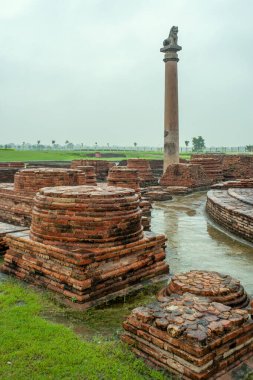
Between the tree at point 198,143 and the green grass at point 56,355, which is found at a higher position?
the tree at point 198,143

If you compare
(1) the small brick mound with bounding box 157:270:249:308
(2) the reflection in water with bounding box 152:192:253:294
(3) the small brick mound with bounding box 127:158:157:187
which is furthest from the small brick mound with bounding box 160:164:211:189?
(1) the small brick mound with bounding box 157:270:249:308

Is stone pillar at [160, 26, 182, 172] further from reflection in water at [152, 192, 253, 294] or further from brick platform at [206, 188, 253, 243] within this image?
reflection in water at [152, 192, 253, 294]

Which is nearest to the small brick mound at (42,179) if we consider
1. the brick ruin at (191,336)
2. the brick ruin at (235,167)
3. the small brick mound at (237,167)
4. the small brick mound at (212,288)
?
the small brick mound at (212,288)

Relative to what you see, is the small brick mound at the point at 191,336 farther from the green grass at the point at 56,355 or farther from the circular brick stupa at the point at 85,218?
the circular brick stupa at the point at 85,218

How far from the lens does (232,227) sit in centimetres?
760

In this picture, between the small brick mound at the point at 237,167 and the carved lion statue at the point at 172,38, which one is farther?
the small brick mound at the point at 237,167

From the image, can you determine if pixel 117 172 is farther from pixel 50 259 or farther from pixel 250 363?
pixel 250 363

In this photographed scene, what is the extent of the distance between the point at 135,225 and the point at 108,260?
2.04ft

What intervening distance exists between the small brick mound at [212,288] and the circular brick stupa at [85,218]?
2.69ft

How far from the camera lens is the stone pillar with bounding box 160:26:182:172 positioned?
1639cm

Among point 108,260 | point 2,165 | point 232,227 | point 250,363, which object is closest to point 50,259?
point 108,260

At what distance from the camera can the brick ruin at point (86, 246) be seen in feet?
13.1

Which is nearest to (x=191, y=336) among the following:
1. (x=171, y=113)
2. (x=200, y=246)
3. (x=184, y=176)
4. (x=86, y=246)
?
(x=86, y=246)

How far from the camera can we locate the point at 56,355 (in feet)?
9.64
